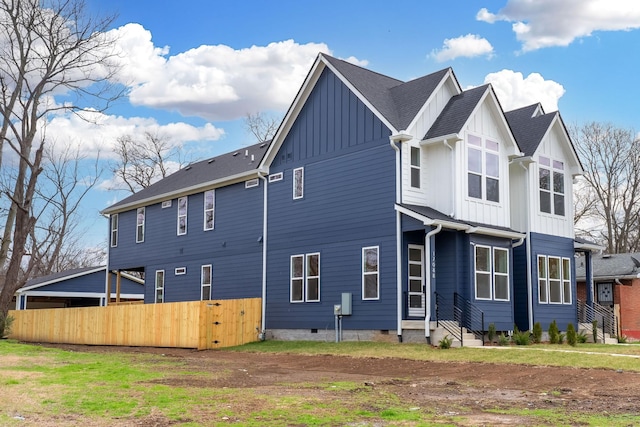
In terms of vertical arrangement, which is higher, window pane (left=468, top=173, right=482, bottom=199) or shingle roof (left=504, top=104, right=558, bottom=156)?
shingle roof (left=504, top=104, right=558, bottom=156)

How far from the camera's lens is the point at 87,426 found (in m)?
8.44

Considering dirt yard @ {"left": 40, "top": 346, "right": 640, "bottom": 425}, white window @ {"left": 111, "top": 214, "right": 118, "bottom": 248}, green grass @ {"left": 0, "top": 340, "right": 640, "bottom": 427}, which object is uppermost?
white window @ {"left": 111, "top": 214, "right": 118, "bottom": 248}

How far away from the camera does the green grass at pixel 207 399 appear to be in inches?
352

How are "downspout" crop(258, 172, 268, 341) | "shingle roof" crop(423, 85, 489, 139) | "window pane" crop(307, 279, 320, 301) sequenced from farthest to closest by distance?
"downspout" crop(258, 172, 268, 341)
"window pane" crop(307, 279, 320, 301)
"shingle roof" crop(423, 85, 489, 139)

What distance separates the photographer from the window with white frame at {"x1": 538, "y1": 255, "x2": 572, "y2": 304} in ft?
80.6

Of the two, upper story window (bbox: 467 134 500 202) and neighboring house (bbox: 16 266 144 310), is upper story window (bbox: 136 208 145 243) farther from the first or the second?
upper story window (bbox: 467 134 500 202)

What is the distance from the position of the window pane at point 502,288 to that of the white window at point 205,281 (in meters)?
12.0

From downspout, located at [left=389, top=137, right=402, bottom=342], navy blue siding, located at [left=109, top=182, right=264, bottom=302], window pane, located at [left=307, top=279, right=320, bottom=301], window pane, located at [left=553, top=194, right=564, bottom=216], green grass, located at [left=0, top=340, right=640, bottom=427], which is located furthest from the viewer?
navy blue siding, located at [left=109, top=182, right=264, bottom=302]

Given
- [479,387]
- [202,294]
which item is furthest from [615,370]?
[202,294]

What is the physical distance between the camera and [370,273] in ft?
72.7

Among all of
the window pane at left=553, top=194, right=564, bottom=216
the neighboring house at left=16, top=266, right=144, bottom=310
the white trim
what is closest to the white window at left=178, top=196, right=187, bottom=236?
the white trim

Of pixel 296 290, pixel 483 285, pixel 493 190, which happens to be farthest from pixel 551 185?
pixel 296 290

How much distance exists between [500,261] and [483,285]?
129 centimetres

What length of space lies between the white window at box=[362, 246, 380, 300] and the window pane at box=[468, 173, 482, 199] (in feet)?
11.6
